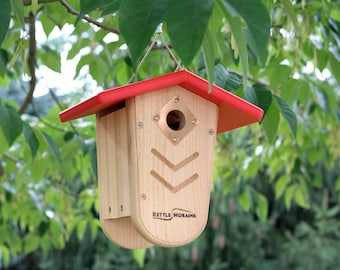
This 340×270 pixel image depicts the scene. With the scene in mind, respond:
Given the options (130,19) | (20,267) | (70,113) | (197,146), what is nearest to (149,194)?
(197,146)

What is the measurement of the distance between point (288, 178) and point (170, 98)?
80.6 inches

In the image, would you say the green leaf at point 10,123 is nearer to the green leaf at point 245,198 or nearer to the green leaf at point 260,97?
the green leaf at point 260,97

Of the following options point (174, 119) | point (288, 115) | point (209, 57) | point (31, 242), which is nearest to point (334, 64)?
point (288, 115)

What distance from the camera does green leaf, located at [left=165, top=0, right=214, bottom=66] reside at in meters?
0.97

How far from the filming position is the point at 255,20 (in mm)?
981

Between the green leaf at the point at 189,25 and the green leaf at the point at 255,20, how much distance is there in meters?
0.03

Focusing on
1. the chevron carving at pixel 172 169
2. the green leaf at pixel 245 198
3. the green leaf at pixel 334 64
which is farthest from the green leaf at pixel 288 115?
the green leaf at pixel 245 198

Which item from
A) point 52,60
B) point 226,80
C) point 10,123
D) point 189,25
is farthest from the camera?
point 52,60

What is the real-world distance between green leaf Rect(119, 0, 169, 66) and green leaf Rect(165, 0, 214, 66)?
0.09ft

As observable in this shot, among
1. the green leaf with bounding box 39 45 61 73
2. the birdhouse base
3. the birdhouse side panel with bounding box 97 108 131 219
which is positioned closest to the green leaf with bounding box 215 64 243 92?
the birdhouse base

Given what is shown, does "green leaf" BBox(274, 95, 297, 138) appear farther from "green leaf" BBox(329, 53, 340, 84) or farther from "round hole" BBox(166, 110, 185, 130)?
"green leaf" BBox(329, 53, 340, 84)

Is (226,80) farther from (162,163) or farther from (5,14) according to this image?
(5,14)

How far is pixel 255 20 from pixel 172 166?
0.55 metres

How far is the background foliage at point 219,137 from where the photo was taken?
1.04 meters
